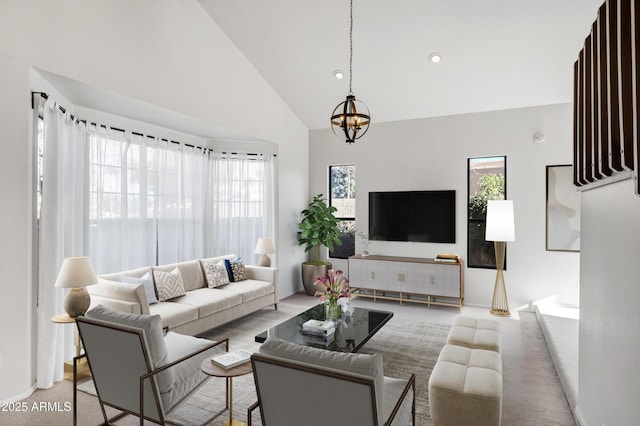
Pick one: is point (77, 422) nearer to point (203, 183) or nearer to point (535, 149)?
point (203, 183)

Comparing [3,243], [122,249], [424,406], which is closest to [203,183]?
[122,249]

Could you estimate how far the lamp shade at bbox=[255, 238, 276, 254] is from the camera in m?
5.71

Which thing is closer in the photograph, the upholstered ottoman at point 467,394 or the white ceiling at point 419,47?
the upholstered ottoman at point 467,394

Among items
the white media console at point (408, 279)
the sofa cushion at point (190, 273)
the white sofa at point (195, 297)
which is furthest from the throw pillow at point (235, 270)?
the white media console at point (408, 279)

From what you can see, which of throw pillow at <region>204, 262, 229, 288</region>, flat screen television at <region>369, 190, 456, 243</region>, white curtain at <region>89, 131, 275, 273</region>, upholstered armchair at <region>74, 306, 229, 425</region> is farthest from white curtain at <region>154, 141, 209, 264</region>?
upholstered armchair at <region>74, 306, 229, 425</region>

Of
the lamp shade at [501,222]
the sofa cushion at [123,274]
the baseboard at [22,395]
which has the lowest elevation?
the baseboard at [22,395]

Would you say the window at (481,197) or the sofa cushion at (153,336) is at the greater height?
the window at (481,197)

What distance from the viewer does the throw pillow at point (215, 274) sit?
4953 mm

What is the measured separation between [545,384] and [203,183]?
498 cm

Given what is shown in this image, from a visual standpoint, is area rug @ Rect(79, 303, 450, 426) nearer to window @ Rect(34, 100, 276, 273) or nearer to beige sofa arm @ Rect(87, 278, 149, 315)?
beige sofa arm @ Rect(87, 278, 149, 315)

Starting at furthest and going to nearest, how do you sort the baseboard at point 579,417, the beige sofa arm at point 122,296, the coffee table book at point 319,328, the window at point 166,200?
the window at point 166,200 < the beige sofa arm at point 122,296 < the coffee table book at point 319,328 < the baseboard at point 579,417

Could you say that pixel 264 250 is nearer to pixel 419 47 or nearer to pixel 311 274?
pixel 311 274

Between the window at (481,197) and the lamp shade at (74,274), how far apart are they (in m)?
5.07

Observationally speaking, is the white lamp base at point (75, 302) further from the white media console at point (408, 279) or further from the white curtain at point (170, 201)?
the white media console at point (408, 279)
